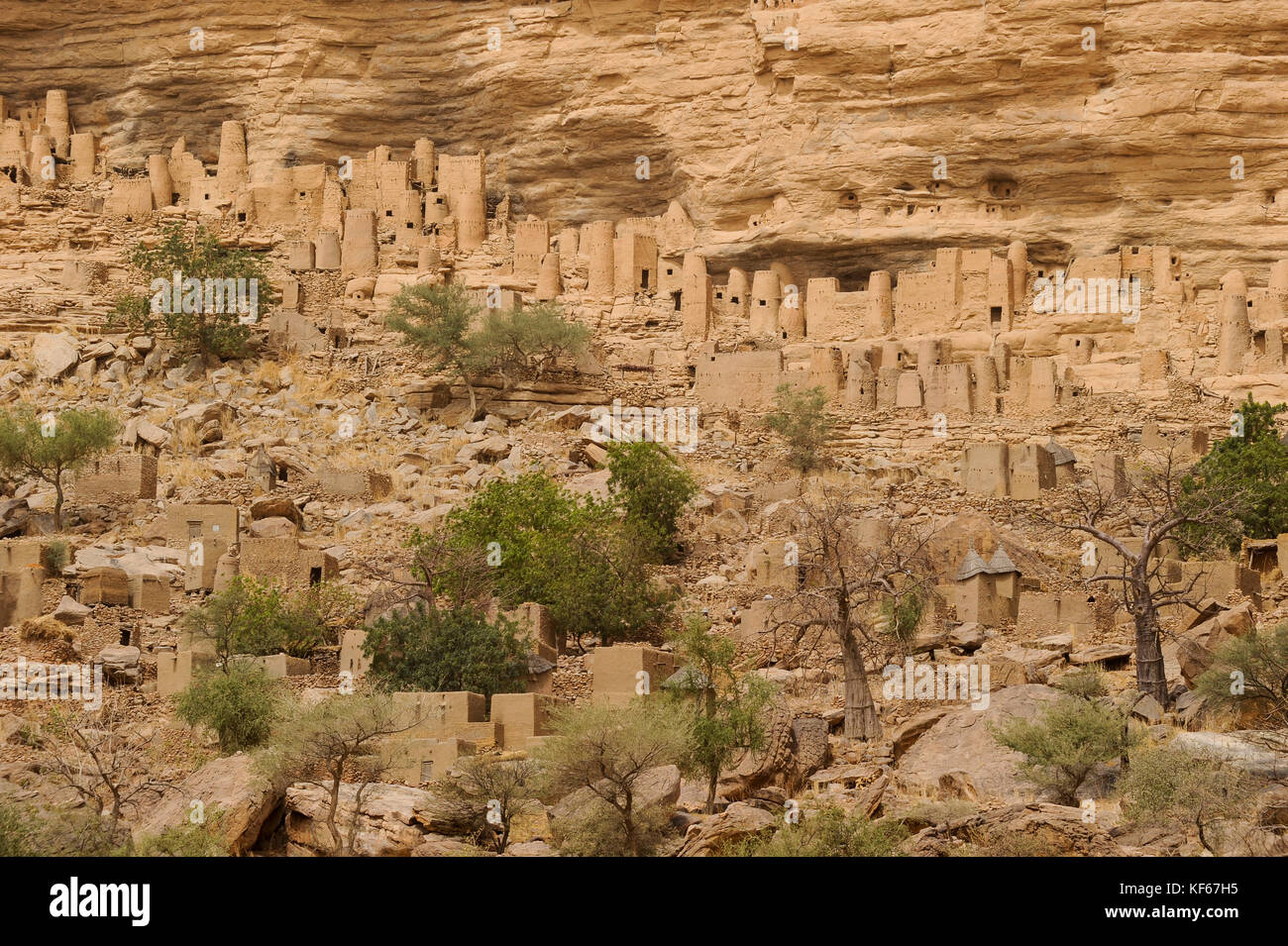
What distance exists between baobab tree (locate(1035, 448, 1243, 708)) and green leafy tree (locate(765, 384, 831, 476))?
Result: 5.60 m

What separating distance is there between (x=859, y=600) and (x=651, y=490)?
22.5ft

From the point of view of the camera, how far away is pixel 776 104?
165 feet

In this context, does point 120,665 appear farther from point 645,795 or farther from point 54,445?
point 54,445

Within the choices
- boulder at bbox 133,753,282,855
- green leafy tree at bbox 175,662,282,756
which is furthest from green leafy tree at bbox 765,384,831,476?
boulder at bbox 133,753,282,855

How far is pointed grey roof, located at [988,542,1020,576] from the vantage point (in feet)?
94.5

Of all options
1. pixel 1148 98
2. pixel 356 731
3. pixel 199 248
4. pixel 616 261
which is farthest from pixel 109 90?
pixel 356 731

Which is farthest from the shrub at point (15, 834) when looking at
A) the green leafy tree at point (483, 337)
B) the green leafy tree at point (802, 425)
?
the green leafy tree at point (483, 337)

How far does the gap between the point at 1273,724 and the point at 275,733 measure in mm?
11097

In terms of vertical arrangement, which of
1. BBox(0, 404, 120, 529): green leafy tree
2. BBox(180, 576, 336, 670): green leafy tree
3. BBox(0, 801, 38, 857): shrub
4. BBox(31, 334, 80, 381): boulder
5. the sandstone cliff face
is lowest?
BBox(0, 801, 38, 857): shrub

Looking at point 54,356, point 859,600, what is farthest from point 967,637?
point 54,356

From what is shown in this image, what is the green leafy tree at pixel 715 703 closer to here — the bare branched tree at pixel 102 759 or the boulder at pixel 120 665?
the bare branched tree at pixel 102 759

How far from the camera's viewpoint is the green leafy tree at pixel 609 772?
738 inches

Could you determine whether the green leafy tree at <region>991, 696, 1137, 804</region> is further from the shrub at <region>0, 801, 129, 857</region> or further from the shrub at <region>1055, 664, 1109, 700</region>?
the shrub at <region>0, 801, 129, 857</region>
